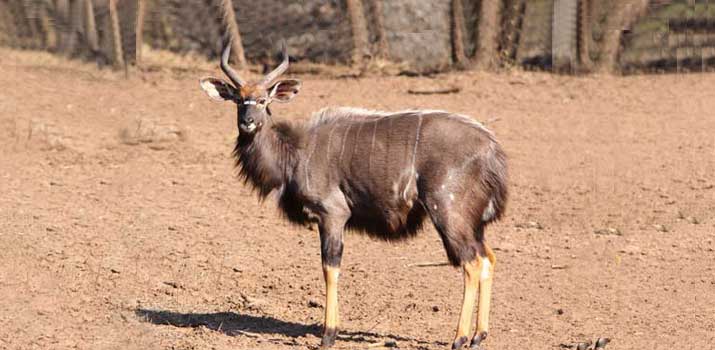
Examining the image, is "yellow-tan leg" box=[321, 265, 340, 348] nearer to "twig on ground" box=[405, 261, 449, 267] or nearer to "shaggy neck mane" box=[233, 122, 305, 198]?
"shaggy neck mane" box=[233, 122, 305, 198]

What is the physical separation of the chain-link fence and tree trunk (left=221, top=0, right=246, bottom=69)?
3 centimetres

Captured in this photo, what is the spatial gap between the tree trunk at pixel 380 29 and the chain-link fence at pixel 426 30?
1 centimetres

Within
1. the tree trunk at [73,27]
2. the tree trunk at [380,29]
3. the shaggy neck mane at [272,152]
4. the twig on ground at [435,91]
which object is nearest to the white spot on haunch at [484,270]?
the shaggy neck mane at [272,152]

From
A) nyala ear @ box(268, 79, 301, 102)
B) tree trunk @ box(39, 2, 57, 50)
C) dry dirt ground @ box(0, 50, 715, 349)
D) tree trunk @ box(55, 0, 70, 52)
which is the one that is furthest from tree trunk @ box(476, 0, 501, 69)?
nyala ear @ box(268, 79, 301, 102)

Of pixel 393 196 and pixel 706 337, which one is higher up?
pixel 393 196

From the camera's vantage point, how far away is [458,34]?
17.3 metres

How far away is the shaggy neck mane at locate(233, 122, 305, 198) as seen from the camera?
9430 mm

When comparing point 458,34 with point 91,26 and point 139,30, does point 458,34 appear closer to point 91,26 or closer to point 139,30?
Answer: point 139,30

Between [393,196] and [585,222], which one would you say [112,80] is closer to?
[585,222]

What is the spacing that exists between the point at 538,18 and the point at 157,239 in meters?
7.62

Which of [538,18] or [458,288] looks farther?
[538,18]

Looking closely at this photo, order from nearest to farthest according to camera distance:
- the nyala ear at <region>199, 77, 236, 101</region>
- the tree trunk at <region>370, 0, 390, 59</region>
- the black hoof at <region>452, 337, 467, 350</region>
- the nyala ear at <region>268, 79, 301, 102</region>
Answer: the black hoof at <region>452, 337, 467, 350</region> < the nyala ear at <region>268, 79, 301, 102</region> < the nyala ear at <region>199, 77, 236, 101</region> < the tree trunk at <region>370, 0, 390, 59</region>

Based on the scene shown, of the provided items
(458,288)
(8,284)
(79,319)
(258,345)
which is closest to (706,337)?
(458,288)

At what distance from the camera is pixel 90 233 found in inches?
470
